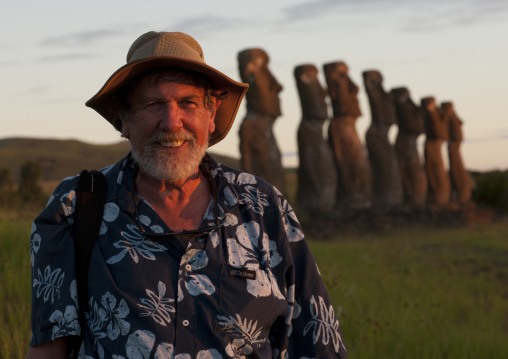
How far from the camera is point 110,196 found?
262 centimetres

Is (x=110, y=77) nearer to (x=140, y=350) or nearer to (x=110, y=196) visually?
(x=110, y=196)

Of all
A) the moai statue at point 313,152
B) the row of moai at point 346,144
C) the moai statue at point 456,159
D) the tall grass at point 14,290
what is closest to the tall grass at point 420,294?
the tall grass at point 14,290

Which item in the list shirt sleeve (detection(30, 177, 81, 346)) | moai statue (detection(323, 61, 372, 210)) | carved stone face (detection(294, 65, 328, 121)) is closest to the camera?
shirt sleeve (detection(30, 177, 81, 346))

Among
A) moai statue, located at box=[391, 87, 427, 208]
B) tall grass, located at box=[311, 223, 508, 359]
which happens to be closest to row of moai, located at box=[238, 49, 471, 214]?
moai statue, located at box=[391, 87, 427, 208]

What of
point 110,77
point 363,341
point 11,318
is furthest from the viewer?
point 363,341

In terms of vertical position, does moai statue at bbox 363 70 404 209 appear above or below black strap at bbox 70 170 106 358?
below

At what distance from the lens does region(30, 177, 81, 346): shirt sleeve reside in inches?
96.4

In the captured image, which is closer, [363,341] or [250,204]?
[250,204]

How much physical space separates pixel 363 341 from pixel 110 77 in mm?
3802

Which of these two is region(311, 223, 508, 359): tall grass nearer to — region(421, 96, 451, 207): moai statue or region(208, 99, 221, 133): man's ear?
region(208, 99, 221, 133): man's ear

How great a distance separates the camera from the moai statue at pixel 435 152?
2298 centimetres

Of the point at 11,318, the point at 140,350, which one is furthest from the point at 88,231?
the point at 11,318

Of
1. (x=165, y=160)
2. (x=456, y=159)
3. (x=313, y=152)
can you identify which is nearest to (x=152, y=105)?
(x=165, y=160)

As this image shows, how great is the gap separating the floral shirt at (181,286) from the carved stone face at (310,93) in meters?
14.6
